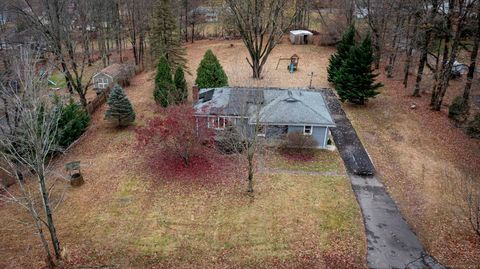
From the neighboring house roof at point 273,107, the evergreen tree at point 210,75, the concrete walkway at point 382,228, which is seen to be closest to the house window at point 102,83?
the evergreen tree at point 210,75

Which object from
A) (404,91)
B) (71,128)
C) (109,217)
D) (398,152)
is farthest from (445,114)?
(71,128)

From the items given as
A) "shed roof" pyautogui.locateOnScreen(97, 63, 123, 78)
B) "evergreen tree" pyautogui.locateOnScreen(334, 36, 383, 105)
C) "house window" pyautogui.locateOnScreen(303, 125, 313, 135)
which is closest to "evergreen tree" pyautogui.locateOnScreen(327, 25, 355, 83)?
"evergreen tree" pyautogui.locateOnScreen(334, 36, 383, 105)

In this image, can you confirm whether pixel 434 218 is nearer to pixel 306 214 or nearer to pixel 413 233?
pixel 413 233

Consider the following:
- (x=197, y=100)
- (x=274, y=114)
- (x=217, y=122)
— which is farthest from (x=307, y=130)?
(x=197, y=100)

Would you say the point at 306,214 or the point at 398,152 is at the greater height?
the point at 398,152

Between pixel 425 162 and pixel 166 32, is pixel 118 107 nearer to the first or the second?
pixel 166 32

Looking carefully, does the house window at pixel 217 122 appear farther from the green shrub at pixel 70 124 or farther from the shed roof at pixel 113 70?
the shed roof at pixel 113 70

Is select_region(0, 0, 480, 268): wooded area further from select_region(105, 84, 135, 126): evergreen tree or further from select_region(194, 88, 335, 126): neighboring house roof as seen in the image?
select_region(194, 88, 335, 126): neighboring house roof
